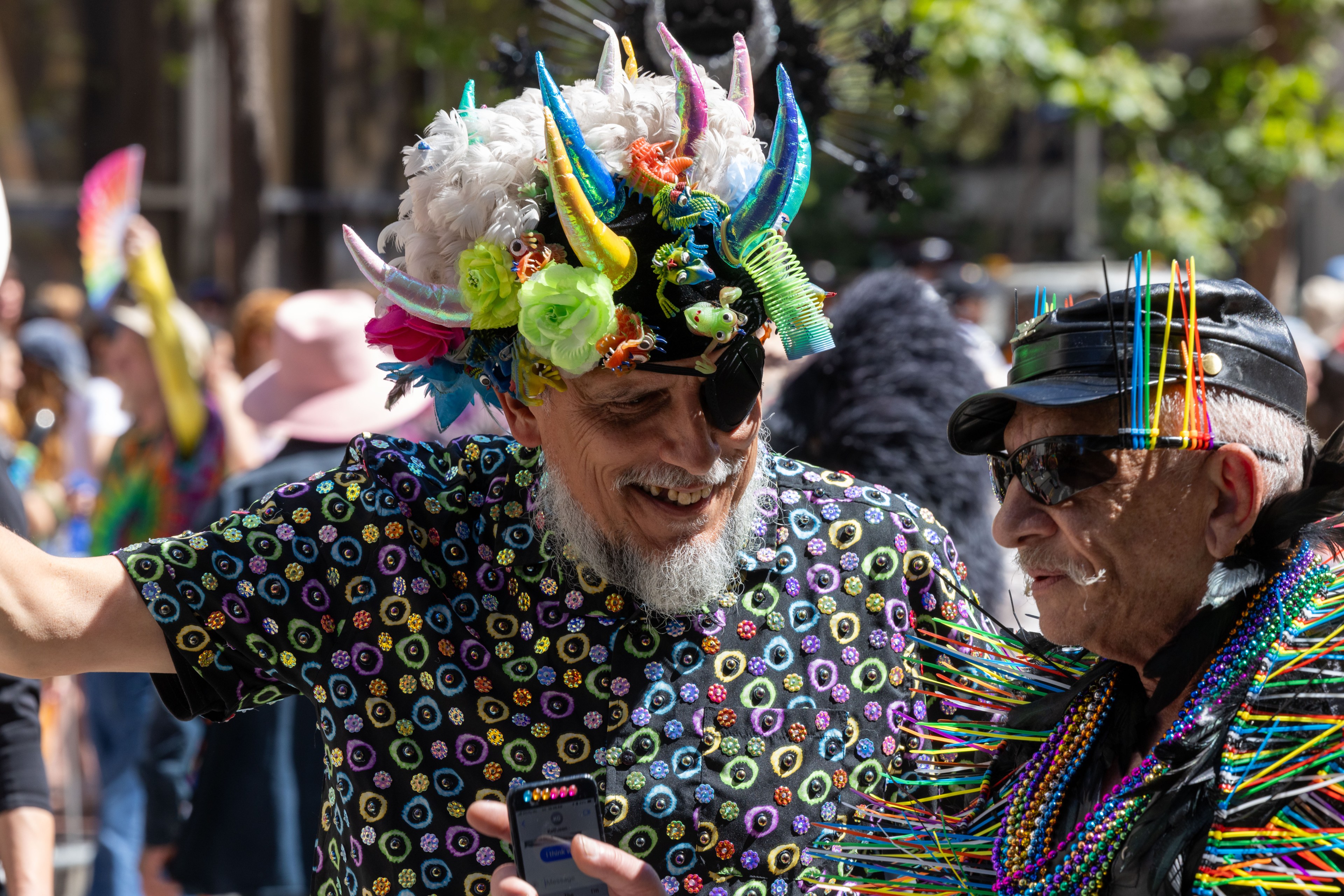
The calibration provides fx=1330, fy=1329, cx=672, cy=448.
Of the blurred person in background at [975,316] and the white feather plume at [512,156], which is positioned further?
the blurred person in background at [975,316]

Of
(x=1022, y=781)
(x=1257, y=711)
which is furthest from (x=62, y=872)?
(x=1257, y=711)

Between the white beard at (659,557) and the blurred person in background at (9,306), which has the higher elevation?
the blurred person in background at (9,306)

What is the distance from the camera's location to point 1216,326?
146 cm

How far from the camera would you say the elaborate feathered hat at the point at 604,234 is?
1841mm

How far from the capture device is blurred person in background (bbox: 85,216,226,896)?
4.08m

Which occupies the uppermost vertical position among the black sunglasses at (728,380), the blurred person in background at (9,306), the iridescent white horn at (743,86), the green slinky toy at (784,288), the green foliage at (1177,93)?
the green foliage at (1177,93)

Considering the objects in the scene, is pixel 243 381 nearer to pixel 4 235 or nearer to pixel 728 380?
pixel 4 235

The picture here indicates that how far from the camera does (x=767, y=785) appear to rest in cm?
190

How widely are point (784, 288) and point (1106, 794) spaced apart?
82cm

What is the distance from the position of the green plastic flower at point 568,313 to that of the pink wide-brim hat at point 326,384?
1.79 metres

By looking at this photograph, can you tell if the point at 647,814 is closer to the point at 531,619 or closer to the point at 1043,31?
the point at 531,619

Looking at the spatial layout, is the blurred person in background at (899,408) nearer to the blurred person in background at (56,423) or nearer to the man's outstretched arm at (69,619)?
the man's outstretched arm at (69,619)

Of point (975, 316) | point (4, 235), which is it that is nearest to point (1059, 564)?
point (4, 235)

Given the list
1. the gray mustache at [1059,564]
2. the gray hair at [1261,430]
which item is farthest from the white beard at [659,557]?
the gray hair at [1261,430]
